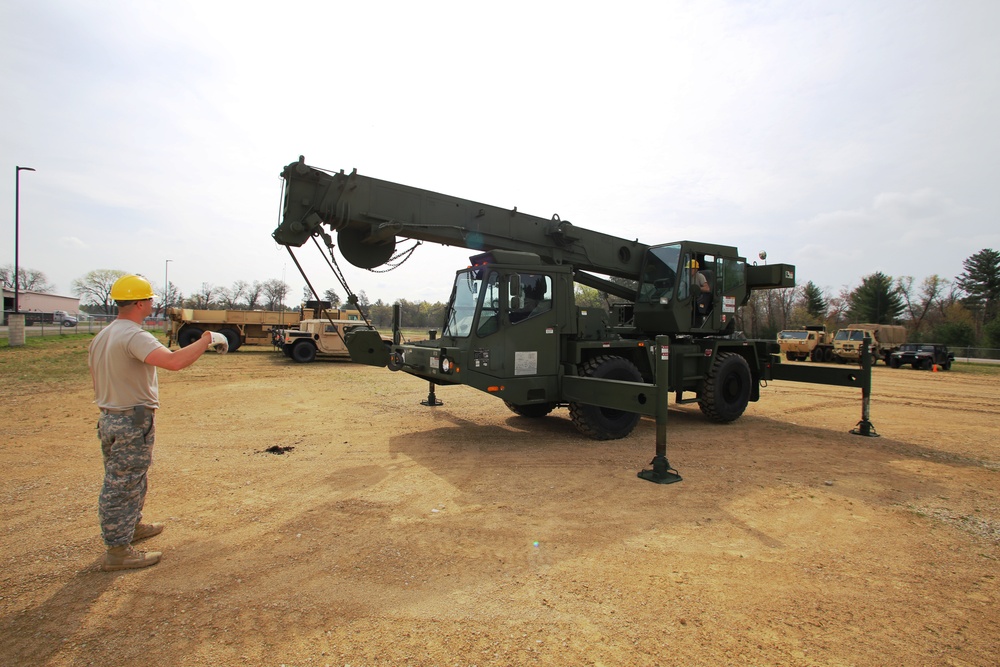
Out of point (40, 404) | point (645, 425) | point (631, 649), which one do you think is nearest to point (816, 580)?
point (631, 649)

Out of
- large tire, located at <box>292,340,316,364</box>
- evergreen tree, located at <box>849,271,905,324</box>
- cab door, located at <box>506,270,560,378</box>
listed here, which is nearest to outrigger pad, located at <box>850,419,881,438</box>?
cab door, located at <box>506,270,560,378</box>

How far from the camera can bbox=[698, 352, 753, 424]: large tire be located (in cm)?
859

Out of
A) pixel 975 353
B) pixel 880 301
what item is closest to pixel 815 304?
pixel 880 301

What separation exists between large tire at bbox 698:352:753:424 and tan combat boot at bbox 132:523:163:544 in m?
7.62

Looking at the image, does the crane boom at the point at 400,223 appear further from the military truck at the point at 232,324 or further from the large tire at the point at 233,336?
the large tire at the point at 233,336

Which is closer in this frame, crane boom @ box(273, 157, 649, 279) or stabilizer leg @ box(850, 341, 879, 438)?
crane boom @ box(273, 157, 649, 279)

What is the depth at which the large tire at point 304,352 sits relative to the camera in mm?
19281

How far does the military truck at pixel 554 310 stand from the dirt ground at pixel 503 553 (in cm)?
90

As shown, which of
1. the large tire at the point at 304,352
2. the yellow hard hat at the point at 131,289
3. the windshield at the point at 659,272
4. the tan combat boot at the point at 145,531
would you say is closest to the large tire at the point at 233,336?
the large tire at the point at 304,352

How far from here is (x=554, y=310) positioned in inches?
281

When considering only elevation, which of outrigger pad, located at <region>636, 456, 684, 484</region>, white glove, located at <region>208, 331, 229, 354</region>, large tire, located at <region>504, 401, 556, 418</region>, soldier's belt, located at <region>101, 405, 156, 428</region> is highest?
white glove, located at <region>208, 331, 229, 354</region>

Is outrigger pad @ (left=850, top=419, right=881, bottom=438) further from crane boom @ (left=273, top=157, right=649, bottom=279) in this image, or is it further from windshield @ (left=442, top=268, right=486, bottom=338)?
windshield @ (left=442, top=268, right=486, bottom=338)

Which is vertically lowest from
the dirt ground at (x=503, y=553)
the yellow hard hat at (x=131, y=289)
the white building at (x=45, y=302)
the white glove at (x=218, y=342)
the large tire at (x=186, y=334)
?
the dirt ground at (x=503, y=553)

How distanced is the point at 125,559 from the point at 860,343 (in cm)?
3067
